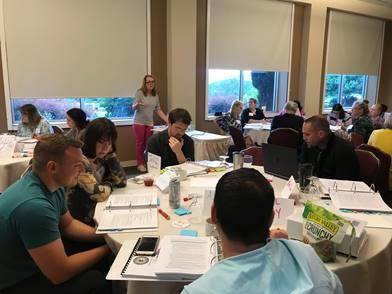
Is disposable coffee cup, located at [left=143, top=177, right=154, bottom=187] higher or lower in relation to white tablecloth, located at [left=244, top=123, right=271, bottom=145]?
higher

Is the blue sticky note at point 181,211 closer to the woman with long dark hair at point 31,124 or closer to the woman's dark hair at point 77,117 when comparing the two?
the woman's dark hair at point 77,117

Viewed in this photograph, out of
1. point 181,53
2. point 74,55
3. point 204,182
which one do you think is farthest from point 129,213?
point 181,53

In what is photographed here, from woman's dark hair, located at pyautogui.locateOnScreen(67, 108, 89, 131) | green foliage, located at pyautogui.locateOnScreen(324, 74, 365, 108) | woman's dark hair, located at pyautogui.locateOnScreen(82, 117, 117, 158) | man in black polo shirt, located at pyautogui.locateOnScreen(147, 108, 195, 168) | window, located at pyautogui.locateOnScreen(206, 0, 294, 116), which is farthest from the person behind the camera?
green foliage, located at pyautogui.locateOnScreen(324, 74, 365, 108)

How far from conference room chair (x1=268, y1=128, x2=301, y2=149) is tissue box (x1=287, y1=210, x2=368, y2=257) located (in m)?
2.97

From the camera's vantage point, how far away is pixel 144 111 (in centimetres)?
563

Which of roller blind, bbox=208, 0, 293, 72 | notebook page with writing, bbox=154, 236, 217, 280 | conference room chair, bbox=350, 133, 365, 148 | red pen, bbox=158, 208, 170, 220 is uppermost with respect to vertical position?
roller blind, bbox=208, 0, 293, 72

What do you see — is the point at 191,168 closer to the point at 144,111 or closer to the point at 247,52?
the point at 144,111

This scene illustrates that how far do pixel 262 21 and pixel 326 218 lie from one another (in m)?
6.27

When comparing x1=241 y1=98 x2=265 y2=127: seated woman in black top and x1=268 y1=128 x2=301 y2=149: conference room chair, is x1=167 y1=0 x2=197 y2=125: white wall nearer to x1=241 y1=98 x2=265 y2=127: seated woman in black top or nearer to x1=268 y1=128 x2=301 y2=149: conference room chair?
x1=241 y1=98 x2=265 y2=127: seated woman in black top

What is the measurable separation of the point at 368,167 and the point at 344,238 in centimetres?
159

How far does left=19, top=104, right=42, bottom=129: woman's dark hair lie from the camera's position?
4301 millimetres

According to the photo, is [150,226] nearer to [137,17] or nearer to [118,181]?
[118,181]

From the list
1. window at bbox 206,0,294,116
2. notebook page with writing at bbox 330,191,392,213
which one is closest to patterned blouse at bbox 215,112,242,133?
window at bbox 206,0,294,116

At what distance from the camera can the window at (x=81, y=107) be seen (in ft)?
17.1
